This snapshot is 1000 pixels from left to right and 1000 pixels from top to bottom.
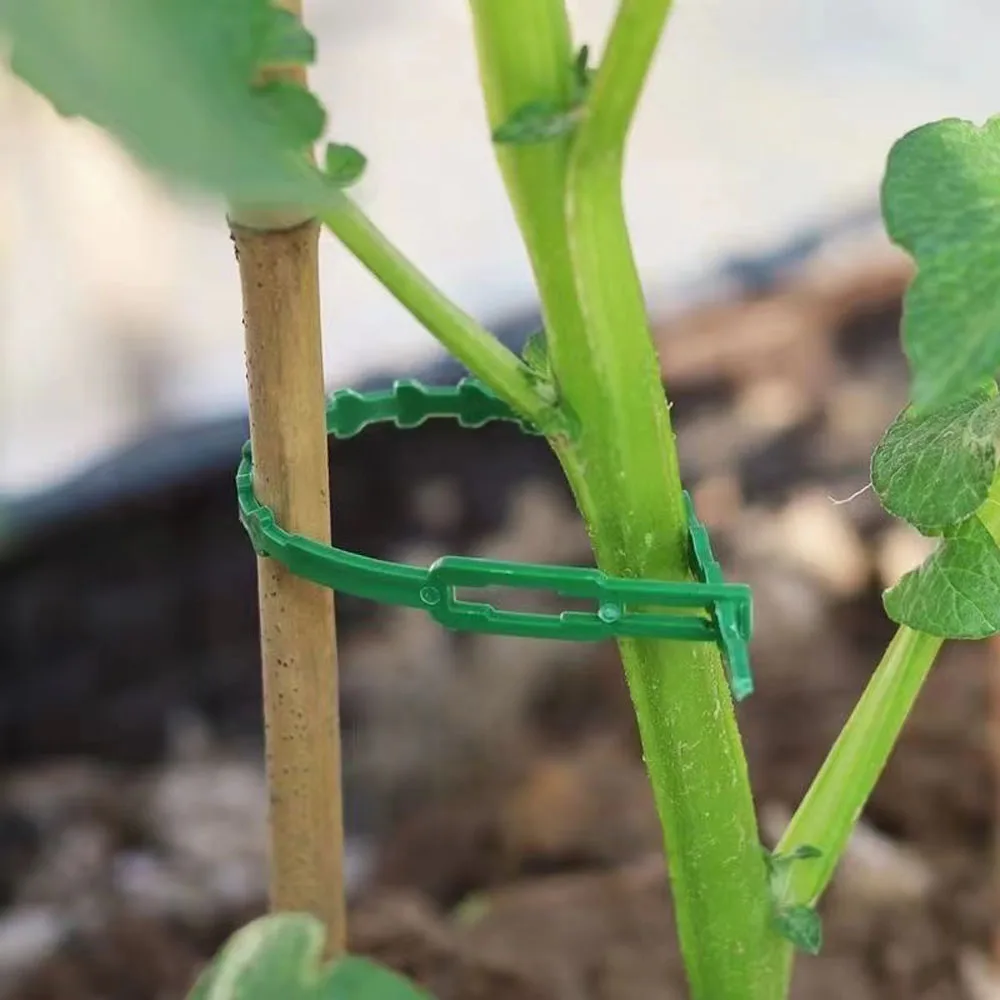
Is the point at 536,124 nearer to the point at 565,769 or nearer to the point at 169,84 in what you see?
the point at 169,84

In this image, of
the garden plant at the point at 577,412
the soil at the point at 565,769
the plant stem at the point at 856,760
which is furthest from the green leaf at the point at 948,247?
the soil at the point at 565,769

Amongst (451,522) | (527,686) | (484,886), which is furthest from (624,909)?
(451,522)

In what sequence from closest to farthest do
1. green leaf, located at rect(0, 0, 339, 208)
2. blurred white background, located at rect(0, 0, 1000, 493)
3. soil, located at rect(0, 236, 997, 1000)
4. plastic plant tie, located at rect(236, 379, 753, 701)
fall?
green leaf, located at rect(0, 0, 339, 208)
plastic plant tie, located at rect(236, 379, 753, 701)
soil, located at rect(0, 236, 997, 1000)
blurred white background, located at rect(0, 0, 1000, 493)

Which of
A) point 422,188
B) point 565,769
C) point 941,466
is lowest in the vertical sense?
point 565,769

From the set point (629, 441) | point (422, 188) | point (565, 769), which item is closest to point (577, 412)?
point (629, 441)

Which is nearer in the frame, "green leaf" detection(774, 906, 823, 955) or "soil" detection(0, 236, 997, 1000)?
"green leaf" detection(774, 906, 823, 955)

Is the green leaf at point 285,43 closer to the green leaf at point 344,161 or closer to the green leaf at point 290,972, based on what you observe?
the green leaf at point 344,161

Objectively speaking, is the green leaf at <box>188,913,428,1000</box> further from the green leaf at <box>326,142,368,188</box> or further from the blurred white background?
the blurred white background

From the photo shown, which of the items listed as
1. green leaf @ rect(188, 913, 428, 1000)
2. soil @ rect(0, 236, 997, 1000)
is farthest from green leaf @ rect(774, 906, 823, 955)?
soil @ rect(0, 236, 997, 1000)
